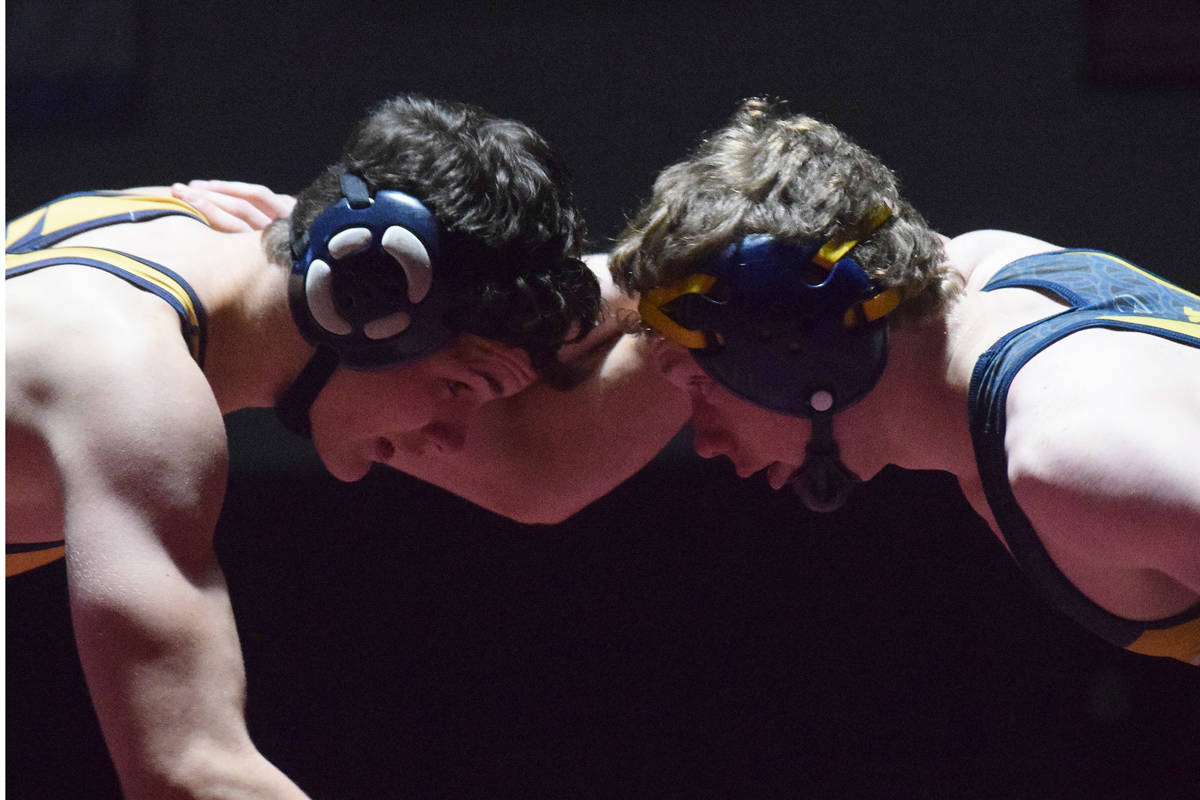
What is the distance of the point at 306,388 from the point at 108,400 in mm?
444

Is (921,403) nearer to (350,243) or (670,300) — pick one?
(670,300)

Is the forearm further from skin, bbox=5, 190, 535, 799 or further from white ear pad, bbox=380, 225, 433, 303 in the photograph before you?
white ear pad, bbox=380, 225, 433, 303

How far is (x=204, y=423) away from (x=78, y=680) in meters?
3.01

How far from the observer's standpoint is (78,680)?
4066mm

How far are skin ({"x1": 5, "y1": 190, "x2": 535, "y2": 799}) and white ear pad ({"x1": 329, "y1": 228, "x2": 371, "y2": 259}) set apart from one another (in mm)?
188

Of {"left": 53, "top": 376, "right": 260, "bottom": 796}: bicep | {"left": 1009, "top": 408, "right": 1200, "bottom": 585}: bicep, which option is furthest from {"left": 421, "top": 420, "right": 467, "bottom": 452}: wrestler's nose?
{"left": 1009, "top": 408, "right": 1200, "bottom": 585}: bicep

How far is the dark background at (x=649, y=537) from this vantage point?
3.33m

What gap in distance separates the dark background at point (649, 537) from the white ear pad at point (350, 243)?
1758 mm

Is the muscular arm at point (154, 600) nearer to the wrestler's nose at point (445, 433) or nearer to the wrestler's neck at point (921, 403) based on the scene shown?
the wrestler's nose at point (445, 433)

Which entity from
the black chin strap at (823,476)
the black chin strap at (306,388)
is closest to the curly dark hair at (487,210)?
the black chin strap at (306,388)

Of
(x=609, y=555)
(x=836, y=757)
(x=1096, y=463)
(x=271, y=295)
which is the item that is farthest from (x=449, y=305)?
(x=836, y=757)

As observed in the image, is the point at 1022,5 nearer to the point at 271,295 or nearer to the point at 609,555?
the point at 609,555

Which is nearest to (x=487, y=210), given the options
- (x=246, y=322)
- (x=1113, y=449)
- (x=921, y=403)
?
(x=246, y=322)

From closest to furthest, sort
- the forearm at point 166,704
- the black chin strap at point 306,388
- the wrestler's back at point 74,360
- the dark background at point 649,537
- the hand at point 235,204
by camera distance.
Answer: the forearm at point 166,704, the wrestler's back at point 74,360, the black chin strap at point 306,388, the hand at point 235,204, the dark background at point 649,537
